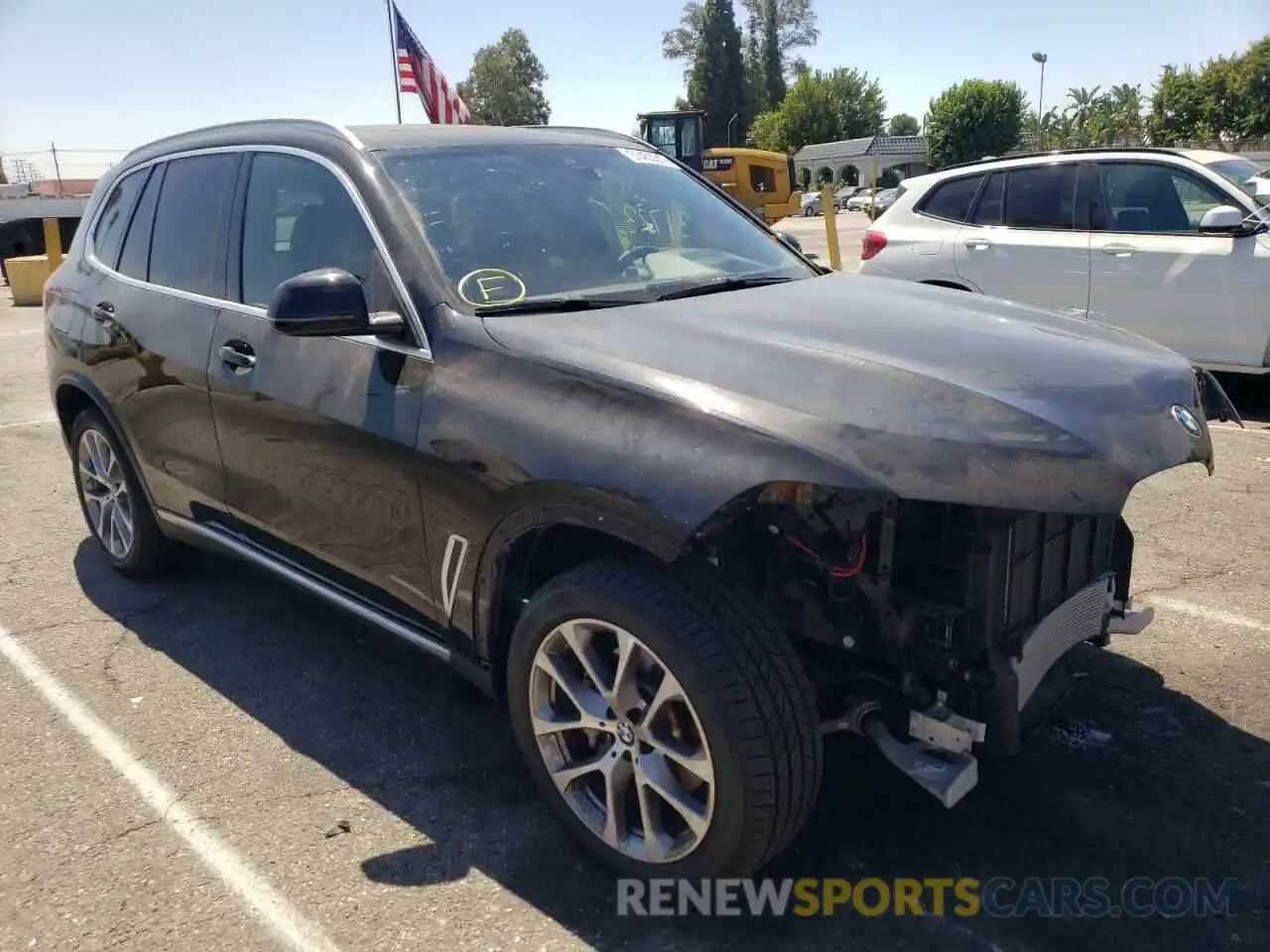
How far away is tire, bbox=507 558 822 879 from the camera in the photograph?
7.45 ft

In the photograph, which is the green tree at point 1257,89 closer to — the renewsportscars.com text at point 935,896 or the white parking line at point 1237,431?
the white parking line at point 1237,431

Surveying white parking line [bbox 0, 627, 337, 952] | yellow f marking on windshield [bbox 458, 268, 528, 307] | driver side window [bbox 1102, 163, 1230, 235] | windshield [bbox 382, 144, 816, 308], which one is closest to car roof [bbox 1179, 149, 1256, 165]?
driver side window [bbox 1102, 163, 1230, 235]

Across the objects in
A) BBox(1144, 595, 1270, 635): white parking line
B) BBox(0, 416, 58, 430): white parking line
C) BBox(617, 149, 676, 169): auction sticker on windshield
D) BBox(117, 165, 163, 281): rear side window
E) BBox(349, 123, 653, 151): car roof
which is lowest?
BBox(1144, 595, 1270, 635): white parking line

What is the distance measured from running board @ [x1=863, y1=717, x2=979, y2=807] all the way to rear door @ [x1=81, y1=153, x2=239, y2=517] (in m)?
2.47

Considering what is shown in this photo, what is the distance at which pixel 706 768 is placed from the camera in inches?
93.1

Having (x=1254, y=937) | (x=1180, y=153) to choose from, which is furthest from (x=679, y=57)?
(x=1254, y=937)

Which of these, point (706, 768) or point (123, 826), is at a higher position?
point (706, 768)

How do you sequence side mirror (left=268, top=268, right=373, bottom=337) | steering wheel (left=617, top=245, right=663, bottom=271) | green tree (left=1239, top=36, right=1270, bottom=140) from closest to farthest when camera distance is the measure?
1. side mirror (left=268, top=268, right=373, bottom=337)
2. steering wheel (left=617, top=245, right=663, bottom=271)
3. green tree (left=1239, top=36, right=1270, bottom=140)

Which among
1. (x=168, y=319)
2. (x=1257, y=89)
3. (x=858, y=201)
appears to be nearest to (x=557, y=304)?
(x=168, y=319)

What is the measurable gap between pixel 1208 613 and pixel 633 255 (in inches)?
103

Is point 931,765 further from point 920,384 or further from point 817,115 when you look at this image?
point 817,115

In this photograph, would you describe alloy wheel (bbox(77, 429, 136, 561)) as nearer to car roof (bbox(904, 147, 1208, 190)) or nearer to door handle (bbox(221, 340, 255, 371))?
door handle (bbox(221, 340, 255, 371))

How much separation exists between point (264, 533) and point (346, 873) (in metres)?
1.33

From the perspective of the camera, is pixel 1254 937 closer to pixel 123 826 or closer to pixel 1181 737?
pixel 1181 737
